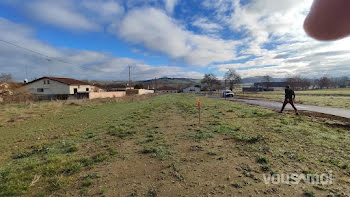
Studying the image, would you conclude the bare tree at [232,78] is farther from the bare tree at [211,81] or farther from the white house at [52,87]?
the white house at [52,87]

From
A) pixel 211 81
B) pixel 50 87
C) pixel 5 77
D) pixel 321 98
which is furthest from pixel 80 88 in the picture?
pixel 211 81

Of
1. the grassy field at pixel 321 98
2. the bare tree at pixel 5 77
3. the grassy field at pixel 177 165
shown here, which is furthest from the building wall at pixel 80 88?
the grassy field at pixel 321 98

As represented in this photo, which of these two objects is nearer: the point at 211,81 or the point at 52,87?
the point at 52,87

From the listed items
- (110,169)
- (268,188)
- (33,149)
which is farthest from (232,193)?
(33,149)

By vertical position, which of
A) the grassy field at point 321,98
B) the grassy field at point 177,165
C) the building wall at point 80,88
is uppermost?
the building wall at point 80,88

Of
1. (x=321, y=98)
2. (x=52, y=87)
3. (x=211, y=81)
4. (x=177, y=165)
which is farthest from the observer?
(x=211, y=81)

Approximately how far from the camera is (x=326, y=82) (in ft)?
295

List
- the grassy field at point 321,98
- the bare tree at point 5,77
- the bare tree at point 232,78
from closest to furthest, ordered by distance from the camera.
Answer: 1. the grassy field at point 321,98
2. the bare tree at point 5,77
3. the bare tree at point 232,78

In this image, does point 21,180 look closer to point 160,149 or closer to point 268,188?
point 160,149

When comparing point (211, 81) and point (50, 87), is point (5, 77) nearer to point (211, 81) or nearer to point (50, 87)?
point (50, 87)

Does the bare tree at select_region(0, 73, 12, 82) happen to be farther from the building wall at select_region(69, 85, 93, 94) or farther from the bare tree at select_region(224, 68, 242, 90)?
the bare tree at select_region(224, 68, 242, 90)

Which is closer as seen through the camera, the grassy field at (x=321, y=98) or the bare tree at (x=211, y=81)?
the grassy field at (x=321, y=98)

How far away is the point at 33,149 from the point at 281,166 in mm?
7801

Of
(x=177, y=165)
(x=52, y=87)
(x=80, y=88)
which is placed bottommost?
(x=177, y=165)
